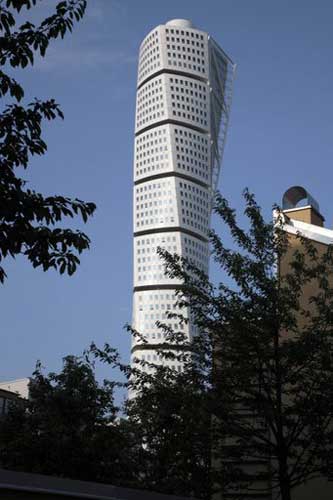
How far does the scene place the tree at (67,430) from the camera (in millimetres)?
29750

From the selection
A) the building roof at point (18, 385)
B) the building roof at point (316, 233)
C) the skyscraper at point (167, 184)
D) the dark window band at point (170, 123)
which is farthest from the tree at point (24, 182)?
the dark window band at point (170, 123)

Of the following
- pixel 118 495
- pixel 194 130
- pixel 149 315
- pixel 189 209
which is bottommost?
pixel 118 495

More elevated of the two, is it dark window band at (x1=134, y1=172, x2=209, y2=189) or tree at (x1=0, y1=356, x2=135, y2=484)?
dark window band at (x1=134, y1=172, x2=209, y2=189)

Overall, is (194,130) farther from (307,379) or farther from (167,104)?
(307,379)

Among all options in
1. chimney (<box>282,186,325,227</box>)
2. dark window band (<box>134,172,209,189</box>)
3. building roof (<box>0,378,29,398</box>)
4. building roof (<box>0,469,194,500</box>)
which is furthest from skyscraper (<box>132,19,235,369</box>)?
building roof (<box>0,469,194,500</box>)

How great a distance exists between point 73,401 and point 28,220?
82.2 feet

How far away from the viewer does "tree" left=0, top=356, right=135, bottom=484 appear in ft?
97.6

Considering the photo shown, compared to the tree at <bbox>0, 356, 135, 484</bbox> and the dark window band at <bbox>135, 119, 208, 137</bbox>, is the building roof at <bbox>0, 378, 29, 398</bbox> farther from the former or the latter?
the dark window band at <bbox>135, 119, 208, 137</bbox>

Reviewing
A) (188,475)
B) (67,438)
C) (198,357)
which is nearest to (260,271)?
(198,357)

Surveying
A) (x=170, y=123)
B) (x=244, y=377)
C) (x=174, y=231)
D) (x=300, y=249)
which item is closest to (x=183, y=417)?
(x=244, y=377)

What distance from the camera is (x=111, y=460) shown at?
30.5 meters

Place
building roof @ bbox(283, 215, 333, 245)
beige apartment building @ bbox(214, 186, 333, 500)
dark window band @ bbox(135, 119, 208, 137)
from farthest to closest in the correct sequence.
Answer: dark window band @ bbox(135, 119, 208, 137) < building roof @ bbox(283, 215, 333, 245) < beige apartment building @ bbox(214, 186, 333, 500)

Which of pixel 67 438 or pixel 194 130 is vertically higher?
pixel 194 130

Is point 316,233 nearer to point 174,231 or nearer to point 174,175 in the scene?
point 174,231
